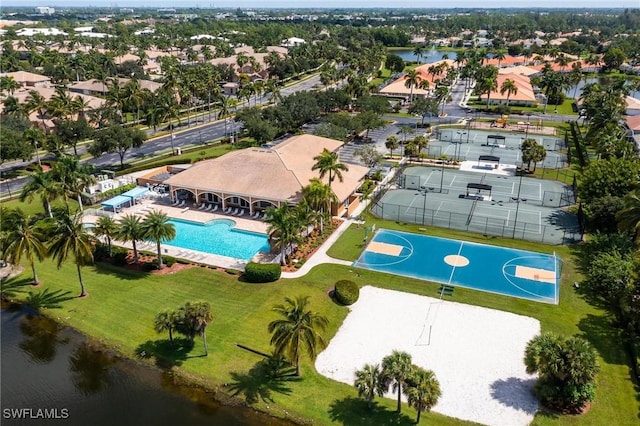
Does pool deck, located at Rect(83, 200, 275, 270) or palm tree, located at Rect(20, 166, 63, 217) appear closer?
pool deck, located at Rect(83, 200, 275, 270)

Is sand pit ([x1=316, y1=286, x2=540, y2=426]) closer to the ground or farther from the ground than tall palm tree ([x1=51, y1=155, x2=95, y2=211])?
closer to the ground

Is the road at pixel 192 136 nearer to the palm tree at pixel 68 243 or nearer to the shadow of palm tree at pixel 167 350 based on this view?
the palm tree at pixel 68 243

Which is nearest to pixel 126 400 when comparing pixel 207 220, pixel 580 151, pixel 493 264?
pixel 207 220

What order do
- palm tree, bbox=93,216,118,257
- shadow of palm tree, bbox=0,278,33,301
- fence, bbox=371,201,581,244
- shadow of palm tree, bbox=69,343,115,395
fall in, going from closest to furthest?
1. shadow of palm tree, bbox=69,343,115,395
2. shadow of palm tree, bbox=0,278,33,301
3. palm tree, bbox=93,216,118,257
4. fence, bbox=371,201,581,244

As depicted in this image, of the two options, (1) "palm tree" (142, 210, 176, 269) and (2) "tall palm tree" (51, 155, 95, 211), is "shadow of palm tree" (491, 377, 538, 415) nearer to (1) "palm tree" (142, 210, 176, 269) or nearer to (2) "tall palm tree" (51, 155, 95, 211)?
(1) "palm tree" (142, 210, 176, 269)

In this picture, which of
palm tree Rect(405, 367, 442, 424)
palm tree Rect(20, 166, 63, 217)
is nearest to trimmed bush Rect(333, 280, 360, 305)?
palm tree Rect(405, 367, 442, 424)

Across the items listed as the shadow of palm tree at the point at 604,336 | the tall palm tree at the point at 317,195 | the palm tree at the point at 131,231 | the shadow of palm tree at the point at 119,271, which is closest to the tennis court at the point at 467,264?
the shadow of palm tree at the point at 604,336
